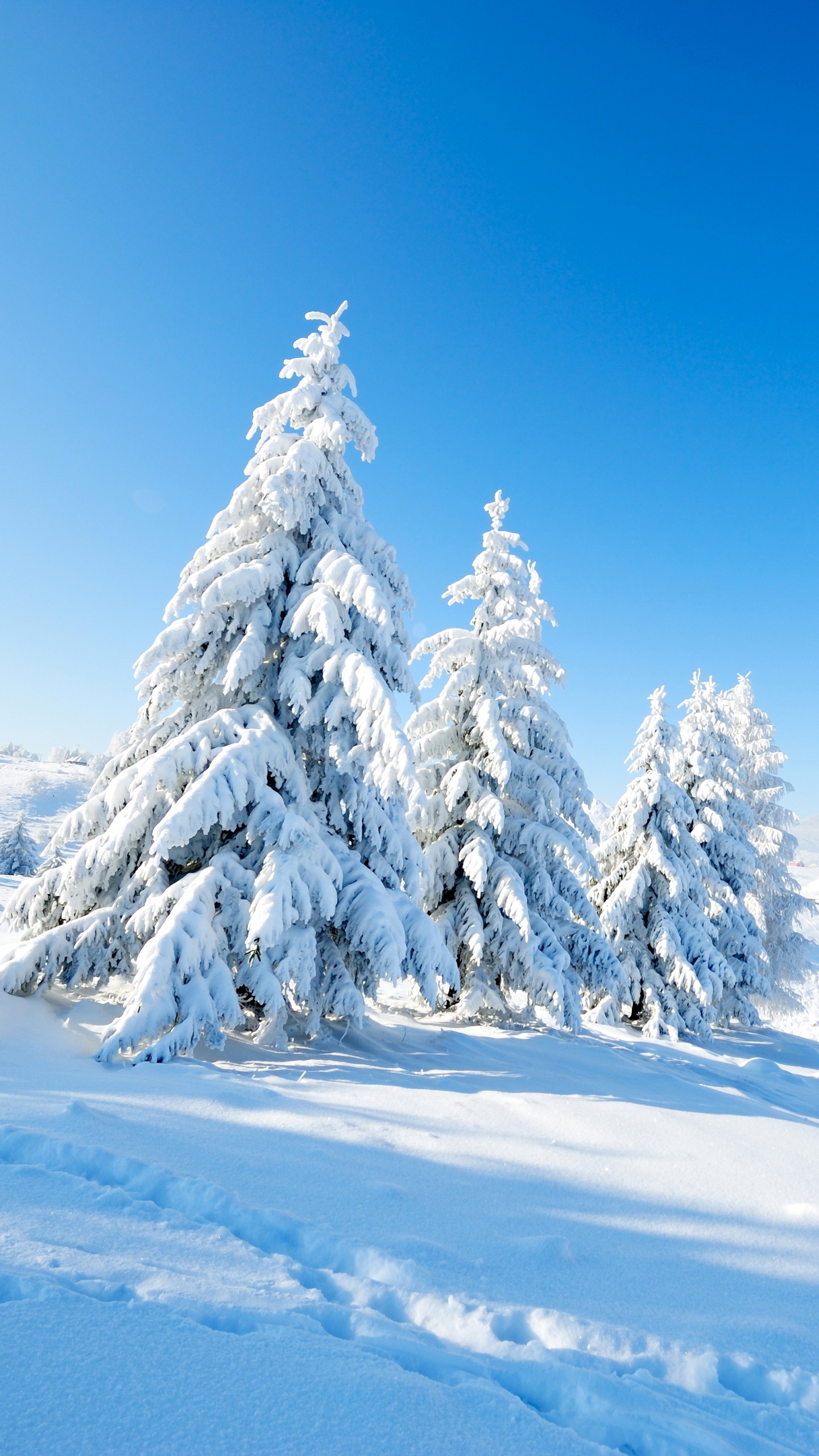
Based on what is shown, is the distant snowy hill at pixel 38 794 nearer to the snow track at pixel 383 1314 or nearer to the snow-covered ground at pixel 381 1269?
the snow-covered ground at pixel 381 1269

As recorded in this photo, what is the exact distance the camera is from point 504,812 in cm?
1312

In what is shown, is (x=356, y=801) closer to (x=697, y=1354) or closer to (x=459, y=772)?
(x=459, y=772)

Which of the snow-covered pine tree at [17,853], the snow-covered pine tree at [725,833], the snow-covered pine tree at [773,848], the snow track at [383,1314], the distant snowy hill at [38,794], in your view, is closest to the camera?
the snow track at [383,1314]

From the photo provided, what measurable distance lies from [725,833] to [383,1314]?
68.0 feet

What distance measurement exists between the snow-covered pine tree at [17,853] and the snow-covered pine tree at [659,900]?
3408cm

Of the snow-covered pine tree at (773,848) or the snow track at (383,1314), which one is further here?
the snow-covered pine tree at (773,848)

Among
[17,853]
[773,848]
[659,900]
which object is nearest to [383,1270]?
[659,900]

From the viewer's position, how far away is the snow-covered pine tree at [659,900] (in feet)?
57.4

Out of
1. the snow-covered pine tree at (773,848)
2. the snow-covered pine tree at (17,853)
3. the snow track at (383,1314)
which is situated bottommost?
the snow track at (383,1314)

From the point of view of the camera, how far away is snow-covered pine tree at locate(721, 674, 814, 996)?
2447 centimetres

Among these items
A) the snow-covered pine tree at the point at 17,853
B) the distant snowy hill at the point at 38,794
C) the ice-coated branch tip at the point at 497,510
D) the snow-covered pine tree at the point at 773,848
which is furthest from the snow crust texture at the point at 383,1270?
the distant snowy hill at the point at 38,794

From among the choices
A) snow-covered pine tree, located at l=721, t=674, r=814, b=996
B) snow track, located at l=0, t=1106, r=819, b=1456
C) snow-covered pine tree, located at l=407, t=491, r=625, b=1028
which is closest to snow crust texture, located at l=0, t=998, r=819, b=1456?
snow track, located at l=0, t=1106, r=819, b=1456

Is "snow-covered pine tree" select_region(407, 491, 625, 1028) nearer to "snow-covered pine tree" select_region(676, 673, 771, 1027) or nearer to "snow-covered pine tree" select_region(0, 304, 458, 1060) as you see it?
"snow-covered pine tree" select_region(0, 304, 458, 1060)

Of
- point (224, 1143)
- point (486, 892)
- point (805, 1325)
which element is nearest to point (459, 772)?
point (486, 892)
